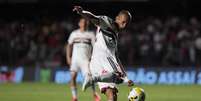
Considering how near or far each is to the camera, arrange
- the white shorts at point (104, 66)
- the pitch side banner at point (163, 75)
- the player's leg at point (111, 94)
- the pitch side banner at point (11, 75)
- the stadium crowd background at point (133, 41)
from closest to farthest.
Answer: the player's leg at point (111, 94) → the white shorts at point (104, 66) → the pitch side banner at point (163, 75) → the stadium crowd background at point (133, 41) → the pitch side banner at point (11, 75)

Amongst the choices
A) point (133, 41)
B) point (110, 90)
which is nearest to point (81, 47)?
point (110, 90)

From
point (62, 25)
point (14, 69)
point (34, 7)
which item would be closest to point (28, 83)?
point (14, 69)

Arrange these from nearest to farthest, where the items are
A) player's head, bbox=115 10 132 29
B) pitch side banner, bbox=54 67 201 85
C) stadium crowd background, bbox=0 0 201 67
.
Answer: player's head, bbox=115 10 132 29 < pitch side banner, bbox=54 67 201 85 < stadium crowd background, bbox=0 0 201 67

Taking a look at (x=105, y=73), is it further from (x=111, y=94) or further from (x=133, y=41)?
(x=133, y=41)

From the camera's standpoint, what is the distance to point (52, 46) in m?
30.5

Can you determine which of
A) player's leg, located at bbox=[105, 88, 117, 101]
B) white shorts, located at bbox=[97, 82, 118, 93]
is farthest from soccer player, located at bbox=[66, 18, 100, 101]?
player's leg, located at bbox=[105, 88, 117, 101]

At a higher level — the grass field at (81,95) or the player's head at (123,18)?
the player's head at (123,18)

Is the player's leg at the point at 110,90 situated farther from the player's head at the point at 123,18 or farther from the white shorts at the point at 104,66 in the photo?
the player's head at the point at 123,18

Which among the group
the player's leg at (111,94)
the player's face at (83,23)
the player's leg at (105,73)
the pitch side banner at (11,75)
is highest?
the player's face at (83,23)

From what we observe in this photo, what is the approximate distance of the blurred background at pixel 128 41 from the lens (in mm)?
28781

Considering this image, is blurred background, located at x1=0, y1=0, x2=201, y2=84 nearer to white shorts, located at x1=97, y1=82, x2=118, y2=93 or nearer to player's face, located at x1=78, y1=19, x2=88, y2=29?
player's face, located at x1=78, y1=19, x2=88, y2=29

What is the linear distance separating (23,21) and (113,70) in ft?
68.6

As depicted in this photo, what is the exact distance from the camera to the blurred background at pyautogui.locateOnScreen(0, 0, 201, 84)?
94.4 ft

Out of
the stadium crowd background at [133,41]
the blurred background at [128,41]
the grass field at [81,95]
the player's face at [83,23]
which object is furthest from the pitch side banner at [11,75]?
the player's face at [83,23]
